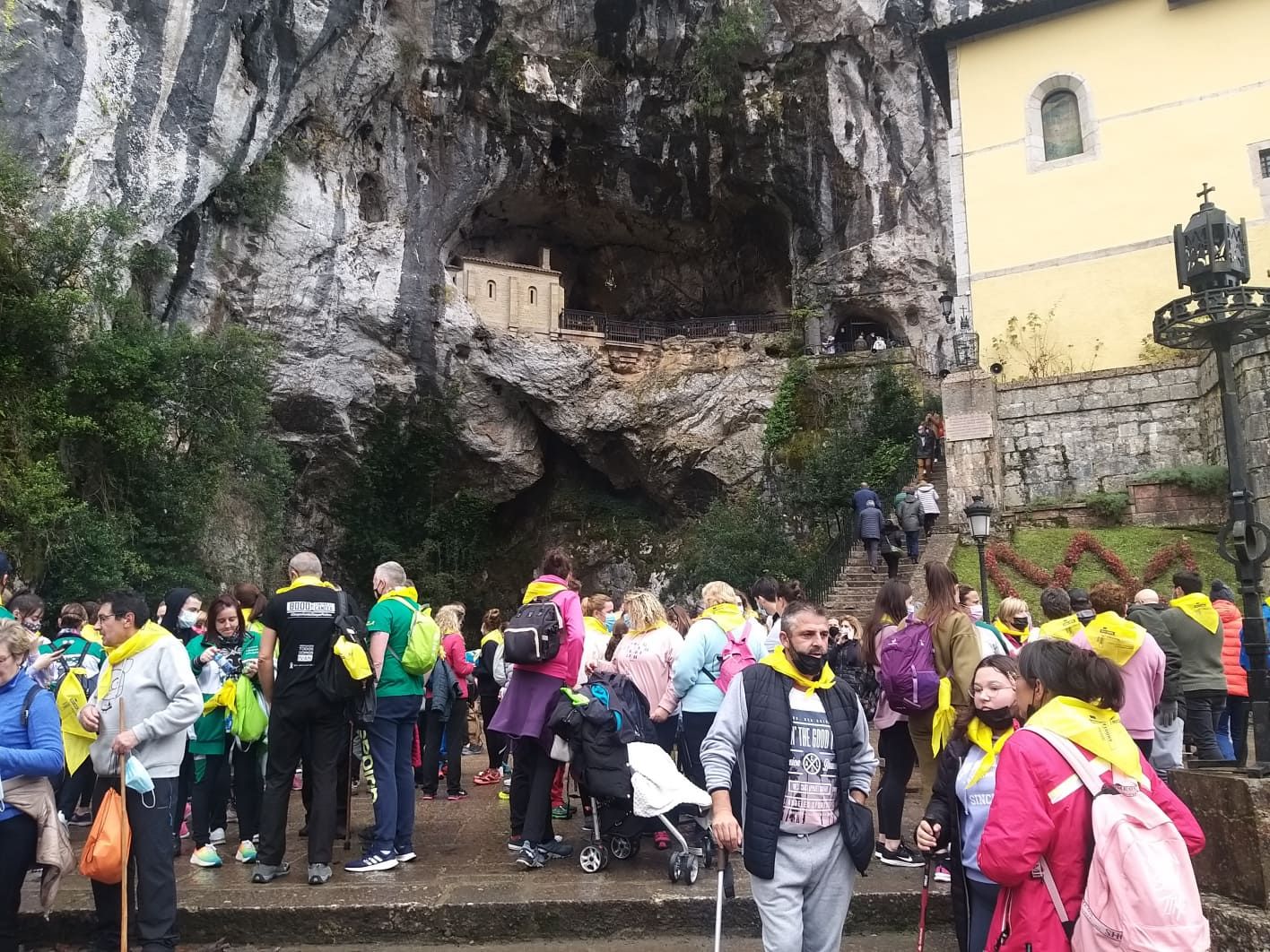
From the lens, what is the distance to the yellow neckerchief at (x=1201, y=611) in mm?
6961

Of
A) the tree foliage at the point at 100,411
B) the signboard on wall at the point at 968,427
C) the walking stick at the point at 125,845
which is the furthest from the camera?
the signboard on wall at the point at 968,427

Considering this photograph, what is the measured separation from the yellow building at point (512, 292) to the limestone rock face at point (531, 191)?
4.87 feet

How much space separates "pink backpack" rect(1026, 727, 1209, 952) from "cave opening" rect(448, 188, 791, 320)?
102 feet

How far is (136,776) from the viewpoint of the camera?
14.3ft

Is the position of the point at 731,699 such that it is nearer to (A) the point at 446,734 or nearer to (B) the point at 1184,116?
(A) the point at 446,734

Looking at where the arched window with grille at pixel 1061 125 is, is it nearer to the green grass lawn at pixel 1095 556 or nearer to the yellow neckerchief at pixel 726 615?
the green grass lawn at pixel 1095 556

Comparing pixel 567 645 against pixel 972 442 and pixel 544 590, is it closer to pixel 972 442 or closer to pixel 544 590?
pixel 544 590

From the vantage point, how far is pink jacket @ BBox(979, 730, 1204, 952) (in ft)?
8.83

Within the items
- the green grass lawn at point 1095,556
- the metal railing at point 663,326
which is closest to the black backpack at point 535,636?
the green grass lawn at point 1095,556

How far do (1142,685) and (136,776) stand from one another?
230 inches

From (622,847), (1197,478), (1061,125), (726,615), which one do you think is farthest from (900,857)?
(1061,125)

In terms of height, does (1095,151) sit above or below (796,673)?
above

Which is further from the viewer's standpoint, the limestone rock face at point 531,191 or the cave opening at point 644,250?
the cave opening at point 644,250

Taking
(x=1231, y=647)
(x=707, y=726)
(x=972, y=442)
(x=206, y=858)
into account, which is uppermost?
(x=972, y=442)
